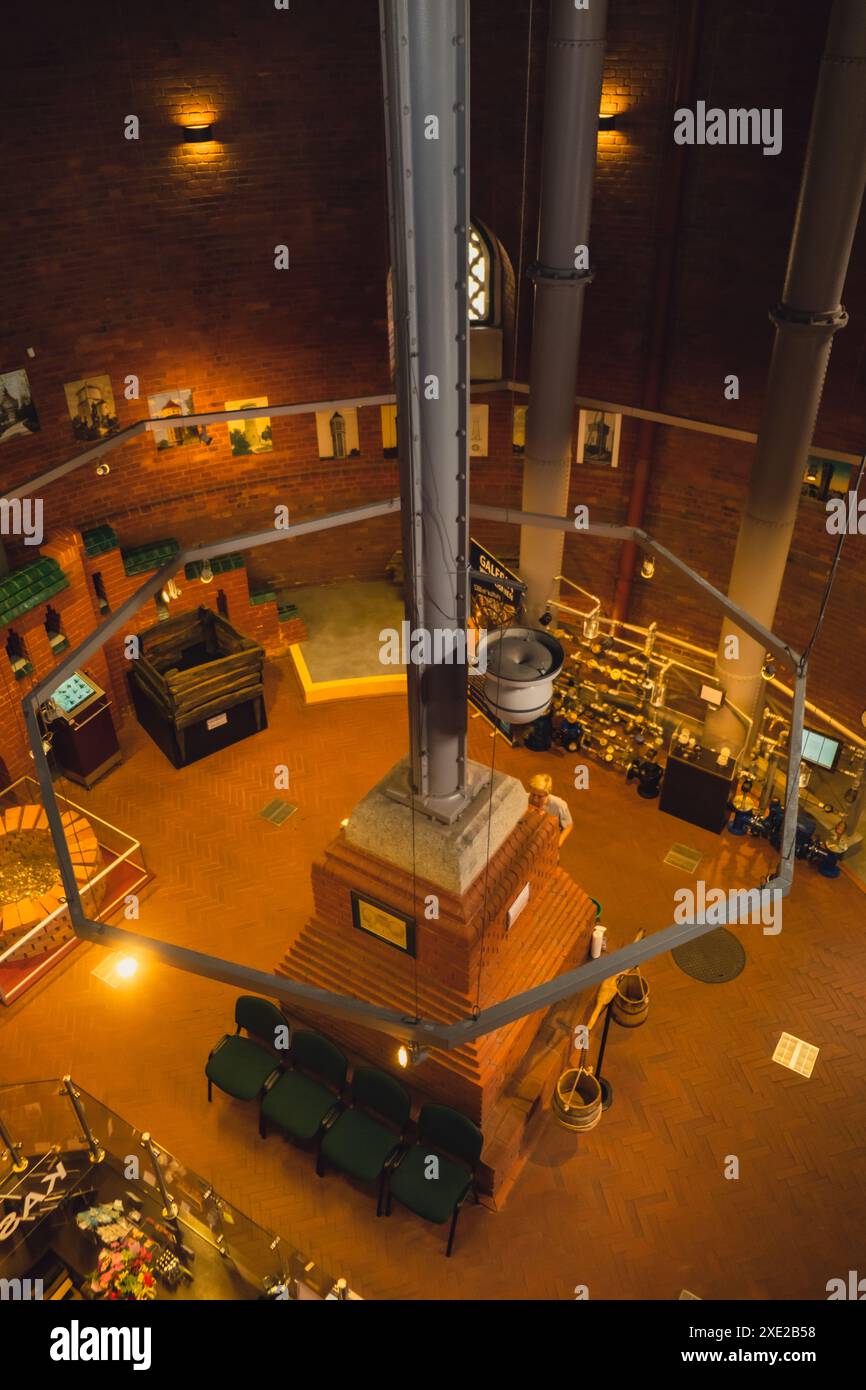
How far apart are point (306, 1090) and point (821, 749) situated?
576cm

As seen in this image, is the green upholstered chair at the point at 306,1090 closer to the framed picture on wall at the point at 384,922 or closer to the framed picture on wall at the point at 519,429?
the framed picture on wall at the point at 384,922

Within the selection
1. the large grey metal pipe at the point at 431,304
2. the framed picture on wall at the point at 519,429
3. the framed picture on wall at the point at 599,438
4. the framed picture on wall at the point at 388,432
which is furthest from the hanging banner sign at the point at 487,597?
the large grey metal pipe at the point at 431,304

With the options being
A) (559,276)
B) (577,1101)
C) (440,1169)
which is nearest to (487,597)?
(559,276)

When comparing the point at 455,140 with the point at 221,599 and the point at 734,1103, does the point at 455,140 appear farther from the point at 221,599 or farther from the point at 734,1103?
the point at 221,599

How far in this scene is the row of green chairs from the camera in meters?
7.52

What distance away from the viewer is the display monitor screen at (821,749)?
9812 mm

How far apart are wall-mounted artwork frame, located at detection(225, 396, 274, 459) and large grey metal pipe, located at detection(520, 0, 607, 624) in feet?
11.0

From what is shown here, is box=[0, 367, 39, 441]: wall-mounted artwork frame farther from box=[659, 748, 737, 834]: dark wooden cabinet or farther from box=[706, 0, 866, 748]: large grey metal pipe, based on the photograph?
box=[659, 748, 737, 834]: dark wooden cabinet

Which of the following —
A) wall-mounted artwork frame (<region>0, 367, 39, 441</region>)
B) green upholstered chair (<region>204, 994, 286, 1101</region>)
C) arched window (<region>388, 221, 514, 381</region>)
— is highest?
arched window (<region>388, 221, 514, 381</region>)

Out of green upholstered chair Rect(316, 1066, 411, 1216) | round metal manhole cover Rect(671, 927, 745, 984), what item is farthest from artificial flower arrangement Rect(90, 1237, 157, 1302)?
round metal manhole cover Rect(671, 927, 745, 984)

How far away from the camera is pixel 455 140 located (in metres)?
4.64

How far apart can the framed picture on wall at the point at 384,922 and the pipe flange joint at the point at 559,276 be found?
20.1 feet

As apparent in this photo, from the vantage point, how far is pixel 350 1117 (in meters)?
7.93

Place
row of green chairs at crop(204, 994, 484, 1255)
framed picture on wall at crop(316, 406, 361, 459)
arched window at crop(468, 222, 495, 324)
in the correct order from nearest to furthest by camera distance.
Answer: row of green chairs at crop(204, 994, 484, 1255) < arched window at crop(468, 222, 495, 324) < framed picture on wall at crop(316, 406, 361, 459)
